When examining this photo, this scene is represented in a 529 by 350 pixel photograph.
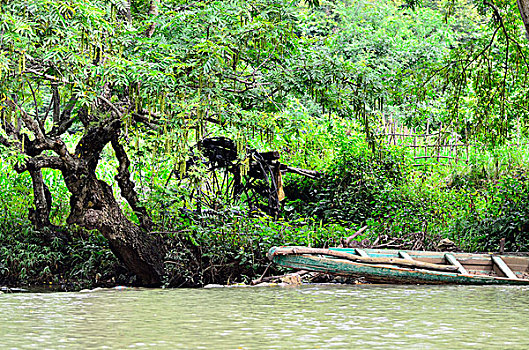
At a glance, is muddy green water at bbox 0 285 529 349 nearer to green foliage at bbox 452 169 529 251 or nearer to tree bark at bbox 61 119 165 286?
tree bark at bbox 61 119 165 286

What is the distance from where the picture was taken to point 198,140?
8602 millimetres

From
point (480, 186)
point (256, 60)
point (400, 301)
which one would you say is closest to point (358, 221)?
Result: point (480, 186)

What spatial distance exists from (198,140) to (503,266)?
507cm

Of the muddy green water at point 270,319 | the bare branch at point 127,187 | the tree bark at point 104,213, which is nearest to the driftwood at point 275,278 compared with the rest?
the muddy green water at point 270,319

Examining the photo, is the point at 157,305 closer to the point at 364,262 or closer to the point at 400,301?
the point at 400,301

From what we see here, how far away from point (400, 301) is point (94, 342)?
3.81m

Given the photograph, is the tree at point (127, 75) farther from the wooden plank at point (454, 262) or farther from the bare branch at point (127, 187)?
the wooden plank at point (454, 262)

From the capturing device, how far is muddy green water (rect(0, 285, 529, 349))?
4.27 meters

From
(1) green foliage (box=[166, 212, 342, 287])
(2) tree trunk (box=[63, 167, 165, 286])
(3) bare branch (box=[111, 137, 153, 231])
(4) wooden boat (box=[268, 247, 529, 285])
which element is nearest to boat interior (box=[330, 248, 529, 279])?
(4) wooden boat (box=[268, 247, 529, 285])

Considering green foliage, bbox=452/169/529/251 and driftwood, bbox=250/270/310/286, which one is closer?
driftwood, bbox=250/270/310/286

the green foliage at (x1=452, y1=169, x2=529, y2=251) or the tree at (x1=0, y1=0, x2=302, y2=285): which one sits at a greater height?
the tree at (x1=0, y1=0, x2=302, y2=285)

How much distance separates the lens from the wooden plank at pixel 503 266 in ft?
31.2

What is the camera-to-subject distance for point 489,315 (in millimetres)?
5758

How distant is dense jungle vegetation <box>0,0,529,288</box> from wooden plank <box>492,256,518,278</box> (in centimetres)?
240
